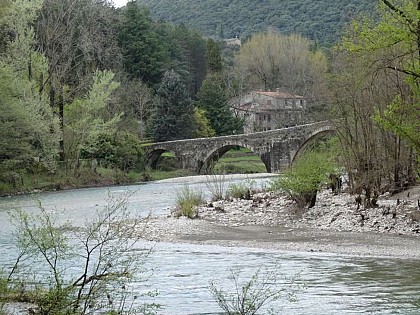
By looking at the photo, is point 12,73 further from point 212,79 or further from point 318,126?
point 212,79

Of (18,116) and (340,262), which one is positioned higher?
(18,116)

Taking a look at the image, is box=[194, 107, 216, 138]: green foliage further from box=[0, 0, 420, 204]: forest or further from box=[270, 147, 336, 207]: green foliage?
box=[270, 147, 336, 207]: green foliage

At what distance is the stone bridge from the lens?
192 feet

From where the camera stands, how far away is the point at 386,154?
23438 mm

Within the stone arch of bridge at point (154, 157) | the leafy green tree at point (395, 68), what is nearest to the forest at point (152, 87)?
the leafy green tree at point (395, 68)

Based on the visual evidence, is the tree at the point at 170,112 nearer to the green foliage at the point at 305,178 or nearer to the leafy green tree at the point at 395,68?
the green foliage at the point at 305,178

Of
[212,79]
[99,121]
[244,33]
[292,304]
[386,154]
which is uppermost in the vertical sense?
[244,33]

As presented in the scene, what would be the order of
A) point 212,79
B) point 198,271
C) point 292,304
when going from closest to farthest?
point 292,304 → point 198,271 → point 212,79

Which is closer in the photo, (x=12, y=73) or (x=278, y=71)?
(x=12, y=73)

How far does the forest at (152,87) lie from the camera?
66.9 ft

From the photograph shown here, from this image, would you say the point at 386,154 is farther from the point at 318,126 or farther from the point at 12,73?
the point at 318,126

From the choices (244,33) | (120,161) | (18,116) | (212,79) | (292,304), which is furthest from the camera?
(244,33)

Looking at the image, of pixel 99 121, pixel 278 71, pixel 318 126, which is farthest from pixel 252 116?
pixel 99 121

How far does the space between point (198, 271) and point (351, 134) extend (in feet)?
36.5
